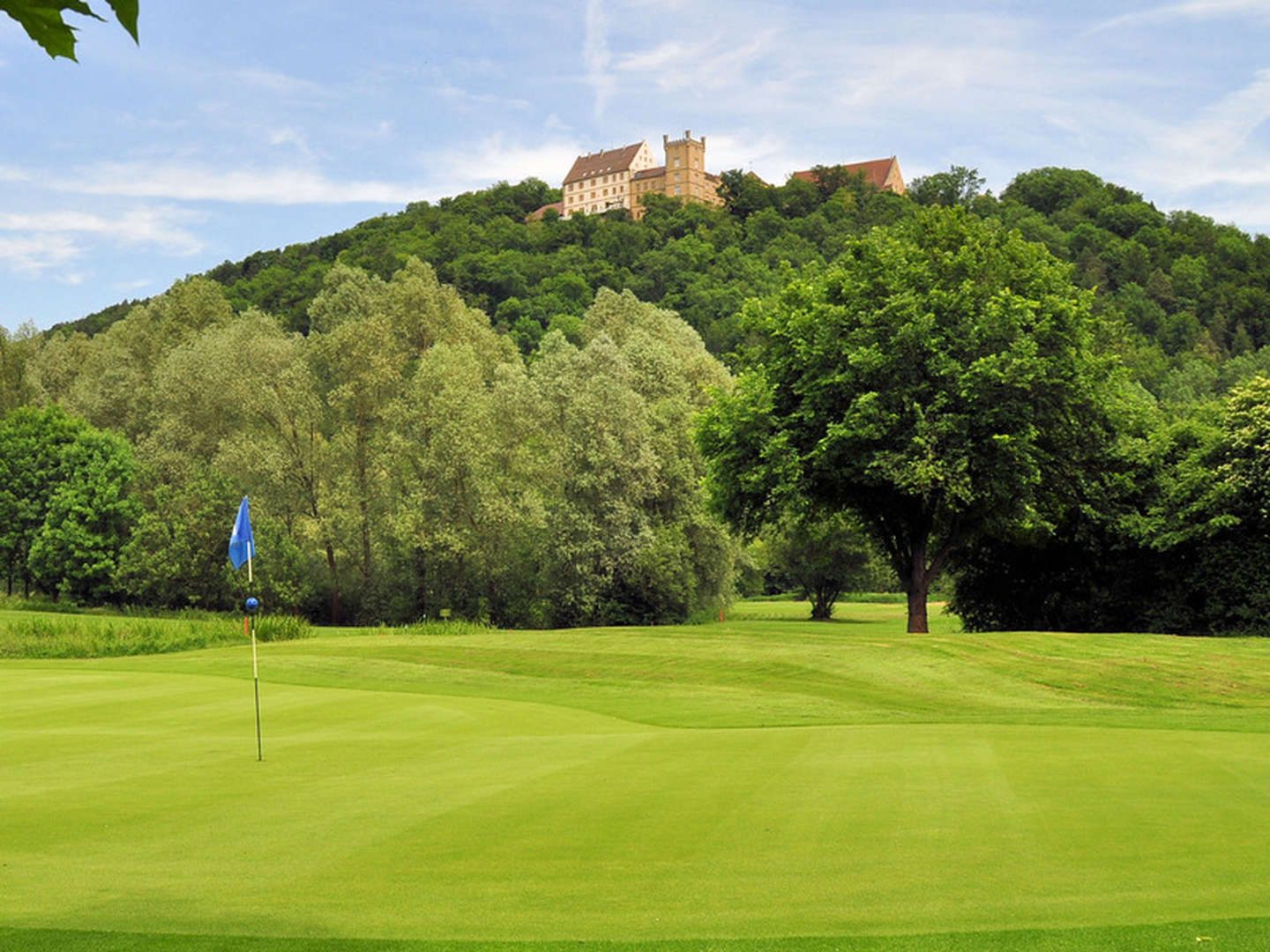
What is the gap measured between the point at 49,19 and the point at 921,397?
3471 centimetres

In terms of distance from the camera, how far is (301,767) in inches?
554

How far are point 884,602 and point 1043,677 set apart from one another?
72.4m

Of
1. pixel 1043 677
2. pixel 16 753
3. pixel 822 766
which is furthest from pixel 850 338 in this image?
pixel 16 753

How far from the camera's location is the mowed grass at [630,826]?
7.15m

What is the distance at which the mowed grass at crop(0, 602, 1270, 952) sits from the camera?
7.15 m

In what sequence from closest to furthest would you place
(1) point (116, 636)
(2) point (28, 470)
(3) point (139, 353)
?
(1) point (116, 636) < (2) point (28, 470) < (3) point (139, 353)

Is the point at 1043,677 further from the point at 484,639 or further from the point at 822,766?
the point at 484,639

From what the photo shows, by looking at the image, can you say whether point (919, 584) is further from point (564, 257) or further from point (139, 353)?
point (564, 257)

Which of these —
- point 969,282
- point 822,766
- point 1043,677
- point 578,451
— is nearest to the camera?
point 822,766

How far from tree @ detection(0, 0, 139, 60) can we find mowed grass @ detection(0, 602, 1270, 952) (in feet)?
18.1

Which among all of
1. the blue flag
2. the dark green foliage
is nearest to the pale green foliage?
the dark green foliage

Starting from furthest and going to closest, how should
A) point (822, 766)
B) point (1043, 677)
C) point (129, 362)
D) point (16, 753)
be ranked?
1. point (129, 362)
2. point (1043, 677)
3. point (16, 753)
4. point (822, 766)

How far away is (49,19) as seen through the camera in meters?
2.80

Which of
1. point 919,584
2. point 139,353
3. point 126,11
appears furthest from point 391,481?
point 126,11
